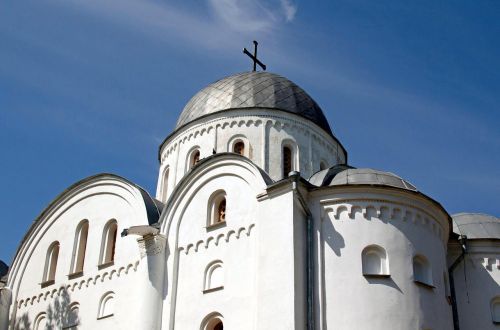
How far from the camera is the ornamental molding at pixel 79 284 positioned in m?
16.9

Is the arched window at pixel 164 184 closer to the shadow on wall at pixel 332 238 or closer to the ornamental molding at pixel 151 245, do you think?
the ornamental molding at pixel 151 245

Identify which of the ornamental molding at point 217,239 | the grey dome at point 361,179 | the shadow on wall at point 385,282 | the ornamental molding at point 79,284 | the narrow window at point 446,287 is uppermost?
the grey dome at point 361,179

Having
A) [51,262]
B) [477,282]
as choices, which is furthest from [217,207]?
[477,282]

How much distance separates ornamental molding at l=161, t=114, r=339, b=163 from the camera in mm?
19562

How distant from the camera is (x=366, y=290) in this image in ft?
44.5

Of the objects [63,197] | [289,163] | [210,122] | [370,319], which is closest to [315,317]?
[370,319]

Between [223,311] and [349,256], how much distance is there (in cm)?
296

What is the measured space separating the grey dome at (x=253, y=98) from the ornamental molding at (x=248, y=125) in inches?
12.6

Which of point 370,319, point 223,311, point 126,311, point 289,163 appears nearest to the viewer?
point 370,319

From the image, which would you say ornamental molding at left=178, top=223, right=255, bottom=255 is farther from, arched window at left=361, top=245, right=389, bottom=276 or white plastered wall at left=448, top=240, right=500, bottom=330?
white plastered wall at left=448, top=240, right=500, bottom=330

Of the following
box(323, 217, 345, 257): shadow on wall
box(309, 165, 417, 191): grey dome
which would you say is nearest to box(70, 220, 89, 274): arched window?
box(309, 165, 417, 191): grey dome

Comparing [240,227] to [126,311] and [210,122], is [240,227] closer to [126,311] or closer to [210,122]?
→ [126,311]

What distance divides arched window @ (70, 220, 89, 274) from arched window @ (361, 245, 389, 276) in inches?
324

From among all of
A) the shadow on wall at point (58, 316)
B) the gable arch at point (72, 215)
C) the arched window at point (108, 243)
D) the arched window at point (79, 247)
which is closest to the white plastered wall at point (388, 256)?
the gable arch at point (72, 215)
